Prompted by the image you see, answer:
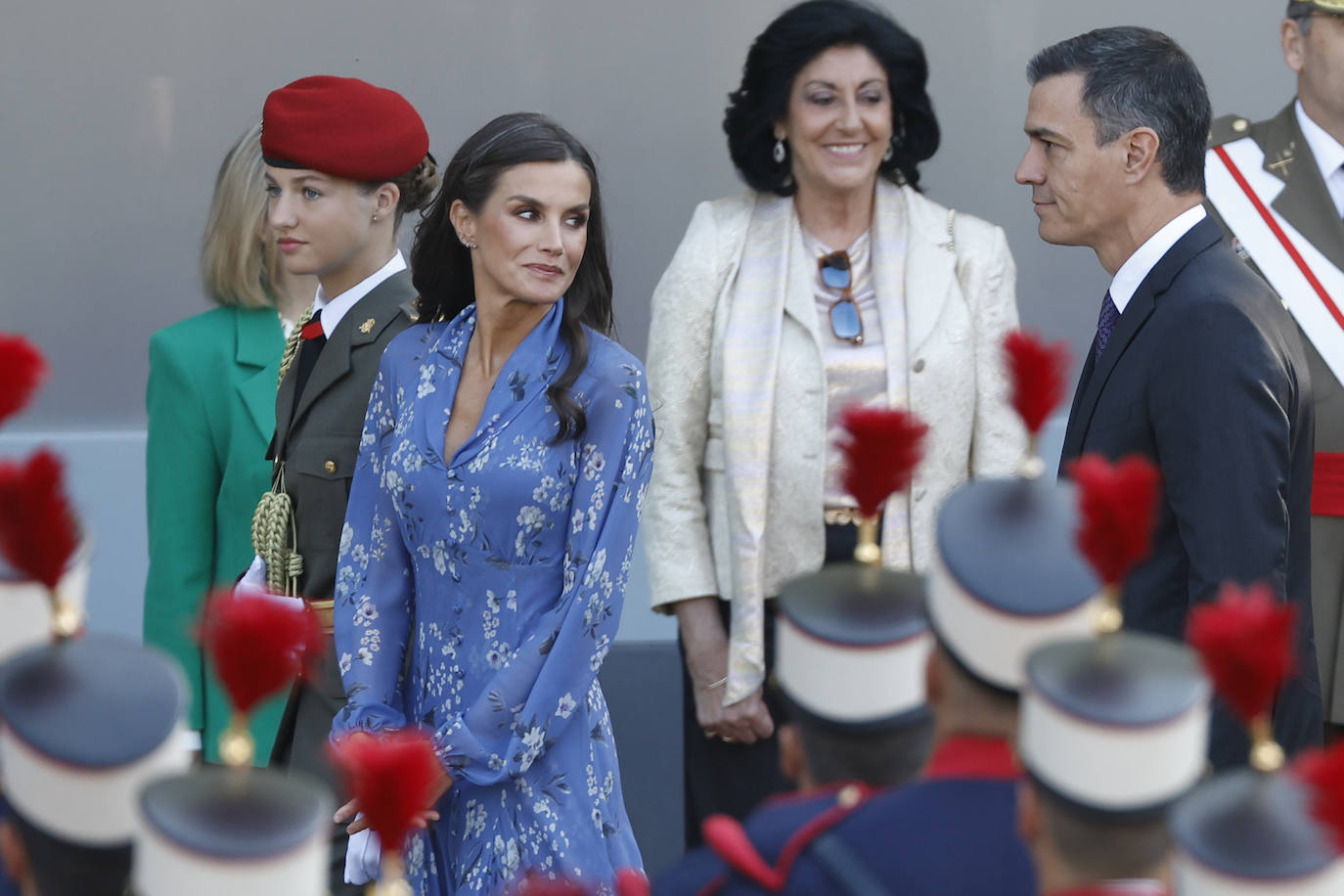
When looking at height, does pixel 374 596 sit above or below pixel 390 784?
below

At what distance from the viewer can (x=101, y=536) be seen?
14.2 ft

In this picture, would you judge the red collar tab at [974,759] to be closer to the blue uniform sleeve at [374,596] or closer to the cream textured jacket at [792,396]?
the blue uniform sleeve at [374,596]

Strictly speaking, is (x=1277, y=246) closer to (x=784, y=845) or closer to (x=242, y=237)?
(x=242, y=237)

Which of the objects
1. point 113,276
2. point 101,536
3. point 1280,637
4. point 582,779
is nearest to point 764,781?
point 582,779

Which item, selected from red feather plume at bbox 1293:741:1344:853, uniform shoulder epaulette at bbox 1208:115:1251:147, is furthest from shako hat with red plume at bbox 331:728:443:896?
uniform shoulder epaulette at bbox 1208:115:1251:147

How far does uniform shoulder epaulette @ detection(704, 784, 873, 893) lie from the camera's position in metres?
1.52

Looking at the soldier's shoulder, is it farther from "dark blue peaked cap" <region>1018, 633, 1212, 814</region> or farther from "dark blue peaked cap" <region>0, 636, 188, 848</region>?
"dark blue peaked cap" <region>0, 636, 188, 848</region>

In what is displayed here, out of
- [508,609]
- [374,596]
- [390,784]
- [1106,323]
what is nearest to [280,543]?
[374,596]

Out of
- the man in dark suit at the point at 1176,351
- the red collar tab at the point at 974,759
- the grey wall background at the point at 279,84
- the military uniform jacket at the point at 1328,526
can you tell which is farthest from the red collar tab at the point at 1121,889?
the grey wall background at the point at 279,84

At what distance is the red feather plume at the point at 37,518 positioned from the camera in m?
1.42

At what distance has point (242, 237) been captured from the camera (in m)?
3.56

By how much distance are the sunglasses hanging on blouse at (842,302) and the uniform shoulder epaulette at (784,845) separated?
1.90m

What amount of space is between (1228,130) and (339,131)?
182 centimetres

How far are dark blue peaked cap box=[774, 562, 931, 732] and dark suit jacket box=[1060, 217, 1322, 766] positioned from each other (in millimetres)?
1096
